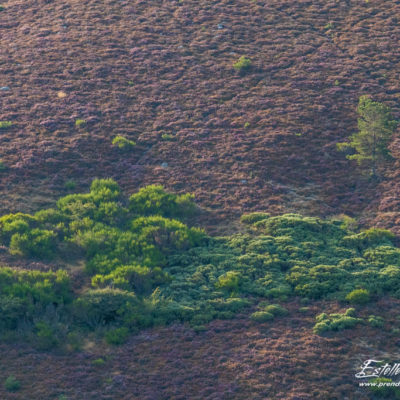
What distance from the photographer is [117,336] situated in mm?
17531

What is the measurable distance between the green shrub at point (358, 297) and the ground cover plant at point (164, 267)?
3 centimetres

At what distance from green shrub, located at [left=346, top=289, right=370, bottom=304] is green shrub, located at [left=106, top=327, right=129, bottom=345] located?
7.47 metres

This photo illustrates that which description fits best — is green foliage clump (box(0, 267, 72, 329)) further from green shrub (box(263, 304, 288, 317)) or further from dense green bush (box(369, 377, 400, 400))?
dense green bush (box(369, 377, 400, 400))

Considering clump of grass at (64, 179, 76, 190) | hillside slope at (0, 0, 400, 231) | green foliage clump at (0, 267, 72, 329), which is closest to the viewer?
green foliage clump at (0, 267, 72, 329)

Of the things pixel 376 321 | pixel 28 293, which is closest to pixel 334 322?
pixel 376 321

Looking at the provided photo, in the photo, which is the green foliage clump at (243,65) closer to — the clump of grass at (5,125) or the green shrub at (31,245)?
the clump of grass at (5,125)

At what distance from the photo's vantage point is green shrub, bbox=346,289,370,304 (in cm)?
1884

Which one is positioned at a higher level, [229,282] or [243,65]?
[243,65]

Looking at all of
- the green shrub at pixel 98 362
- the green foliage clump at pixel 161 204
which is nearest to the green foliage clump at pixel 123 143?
the green foliage clump at pixel 161 204

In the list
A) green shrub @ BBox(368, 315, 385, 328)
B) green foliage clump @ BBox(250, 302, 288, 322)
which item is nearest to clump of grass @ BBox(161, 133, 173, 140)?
green foliage clump @ BBox(250, 302, 288, 322)

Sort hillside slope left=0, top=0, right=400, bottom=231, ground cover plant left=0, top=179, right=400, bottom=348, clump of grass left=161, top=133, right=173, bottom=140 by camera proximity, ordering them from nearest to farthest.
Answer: ground cover plant left=0, top=179, right=400, bottom=348 → hillside slope left=0, top=0, right=400, bottom=231 → clump of grass left=161, top=133, right=173, bottom=140

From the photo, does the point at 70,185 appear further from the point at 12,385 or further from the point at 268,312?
the point at 12,385

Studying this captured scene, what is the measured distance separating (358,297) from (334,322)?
1684 mm

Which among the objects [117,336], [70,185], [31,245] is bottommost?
[117,336]
